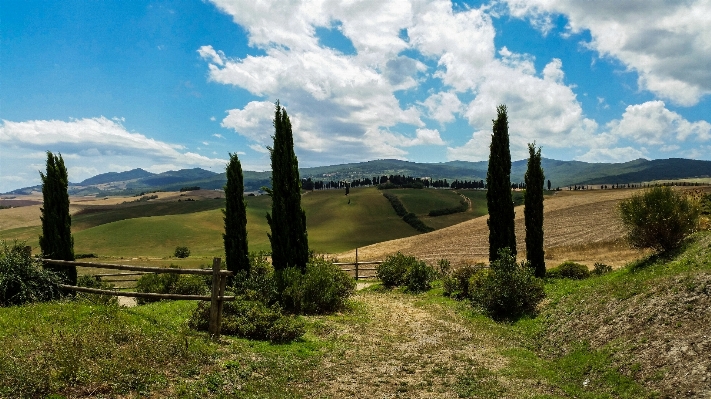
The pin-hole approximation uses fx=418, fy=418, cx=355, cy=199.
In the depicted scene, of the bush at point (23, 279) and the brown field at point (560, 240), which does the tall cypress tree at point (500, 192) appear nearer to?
the brown field at point (560, 240)

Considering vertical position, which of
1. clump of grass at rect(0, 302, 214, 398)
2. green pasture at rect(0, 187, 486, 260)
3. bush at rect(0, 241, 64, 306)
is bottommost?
green pasture at rect(0, 187, 486, 260)

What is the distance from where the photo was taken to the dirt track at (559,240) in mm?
36250

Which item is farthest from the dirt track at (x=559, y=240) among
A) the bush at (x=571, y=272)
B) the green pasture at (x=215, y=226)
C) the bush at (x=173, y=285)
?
the bush at (x=173, y=285)

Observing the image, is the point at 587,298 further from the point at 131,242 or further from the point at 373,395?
the point at 131,242

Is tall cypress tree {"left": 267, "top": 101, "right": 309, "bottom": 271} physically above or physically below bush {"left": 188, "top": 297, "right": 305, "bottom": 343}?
above

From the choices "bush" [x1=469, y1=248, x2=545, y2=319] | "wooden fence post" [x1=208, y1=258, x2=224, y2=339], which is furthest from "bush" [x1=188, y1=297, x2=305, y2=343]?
"bush" [x1=469, y1=248, x2=545, y2=319]

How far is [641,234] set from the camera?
17547mm

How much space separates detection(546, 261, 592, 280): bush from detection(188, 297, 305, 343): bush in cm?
1716

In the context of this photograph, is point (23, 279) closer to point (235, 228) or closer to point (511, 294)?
point (235, 228)

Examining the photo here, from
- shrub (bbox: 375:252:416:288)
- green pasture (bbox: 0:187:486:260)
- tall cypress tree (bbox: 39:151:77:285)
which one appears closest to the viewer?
tall cypress tree (bbox: 39:151:77:285)

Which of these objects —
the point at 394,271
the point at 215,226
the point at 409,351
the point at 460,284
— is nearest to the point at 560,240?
the point at 394,271

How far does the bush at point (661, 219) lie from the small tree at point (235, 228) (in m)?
17.5

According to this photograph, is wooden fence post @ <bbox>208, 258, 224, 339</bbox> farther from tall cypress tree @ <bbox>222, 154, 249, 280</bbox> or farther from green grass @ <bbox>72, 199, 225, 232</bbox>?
green grass @ <bbox>72, 199, 225, 232</bbox>

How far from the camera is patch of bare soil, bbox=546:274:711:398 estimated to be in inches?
306
